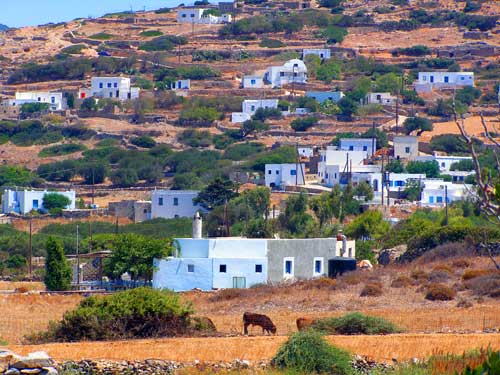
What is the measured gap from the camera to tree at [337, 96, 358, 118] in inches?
3029

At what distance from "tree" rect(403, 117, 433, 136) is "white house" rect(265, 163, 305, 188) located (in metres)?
12.7

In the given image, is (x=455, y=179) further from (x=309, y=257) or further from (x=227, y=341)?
(x=227, y=341)

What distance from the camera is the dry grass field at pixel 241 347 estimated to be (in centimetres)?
1852

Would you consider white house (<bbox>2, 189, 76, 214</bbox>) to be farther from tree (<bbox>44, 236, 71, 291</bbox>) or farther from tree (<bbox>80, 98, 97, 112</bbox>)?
tree (<bbox>44, 236, 71, 291</bbox>)

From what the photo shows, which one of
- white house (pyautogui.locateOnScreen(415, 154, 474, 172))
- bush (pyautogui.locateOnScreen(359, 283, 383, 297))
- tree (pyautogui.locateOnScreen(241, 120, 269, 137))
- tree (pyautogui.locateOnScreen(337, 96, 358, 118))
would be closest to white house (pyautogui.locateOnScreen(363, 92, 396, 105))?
tree (pyautogui.locateOnScreen(337, 96, 358, 118))

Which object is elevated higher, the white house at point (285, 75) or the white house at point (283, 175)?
the white house at point (285, 75)

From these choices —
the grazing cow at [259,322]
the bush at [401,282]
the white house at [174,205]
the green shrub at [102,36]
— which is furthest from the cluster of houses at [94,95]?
the grazing cow at [259,322]

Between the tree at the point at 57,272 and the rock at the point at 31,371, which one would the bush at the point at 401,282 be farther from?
the rock at the point at 31,371

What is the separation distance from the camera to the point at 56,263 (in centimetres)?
3319

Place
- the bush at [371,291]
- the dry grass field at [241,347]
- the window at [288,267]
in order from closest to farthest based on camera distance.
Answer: the dry grass field at [241,347] → the bush at [371,291] → the window at [288,267]

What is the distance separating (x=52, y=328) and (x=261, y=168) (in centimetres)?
4569

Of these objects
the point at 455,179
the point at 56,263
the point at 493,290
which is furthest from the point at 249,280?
the point at 455,179

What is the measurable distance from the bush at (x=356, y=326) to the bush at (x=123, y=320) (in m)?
2.16

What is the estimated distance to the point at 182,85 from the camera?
8606cm
